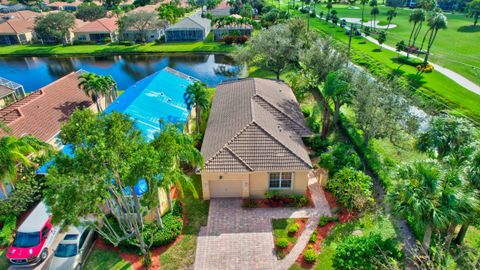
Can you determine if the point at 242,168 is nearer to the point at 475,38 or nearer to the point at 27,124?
the point at 27,124

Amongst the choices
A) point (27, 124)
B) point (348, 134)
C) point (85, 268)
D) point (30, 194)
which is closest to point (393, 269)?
point (85, 268)

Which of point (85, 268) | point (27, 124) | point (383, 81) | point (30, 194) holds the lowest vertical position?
point (85, 268)

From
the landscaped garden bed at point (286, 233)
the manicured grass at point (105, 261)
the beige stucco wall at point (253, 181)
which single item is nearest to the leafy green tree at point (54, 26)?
the beige stucco wall at point (253, 181)

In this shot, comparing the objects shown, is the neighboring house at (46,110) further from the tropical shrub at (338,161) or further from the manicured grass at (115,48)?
the manicured grass at (115,48)

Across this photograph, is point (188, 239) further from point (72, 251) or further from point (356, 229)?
point (356, 229)

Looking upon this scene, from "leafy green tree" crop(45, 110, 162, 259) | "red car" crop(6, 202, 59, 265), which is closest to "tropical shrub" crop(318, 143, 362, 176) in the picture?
"leafy green tree" crop(45, 110, 162, 259)
